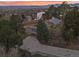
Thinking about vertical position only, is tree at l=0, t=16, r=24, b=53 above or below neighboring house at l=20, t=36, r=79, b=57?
Answer: above

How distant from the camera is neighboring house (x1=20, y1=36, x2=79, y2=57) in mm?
1699

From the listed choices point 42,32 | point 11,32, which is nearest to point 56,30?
point 42,32

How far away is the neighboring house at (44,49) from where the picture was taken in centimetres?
170

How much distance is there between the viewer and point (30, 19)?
1710 millimetres

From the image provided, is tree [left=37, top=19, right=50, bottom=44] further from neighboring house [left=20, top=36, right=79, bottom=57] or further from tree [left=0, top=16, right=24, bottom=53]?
tree [left=0, top=16, right=24, bottom=53]

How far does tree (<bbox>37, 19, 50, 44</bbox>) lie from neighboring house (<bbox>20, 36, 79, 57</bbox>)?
0.15 ft

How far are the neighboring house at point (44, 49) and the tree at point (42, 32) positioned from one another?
0.15ft

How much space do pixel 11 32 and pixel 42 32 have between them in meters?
0.33

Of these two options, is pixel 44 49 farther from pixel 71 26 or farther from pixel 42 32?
pixel 71 26

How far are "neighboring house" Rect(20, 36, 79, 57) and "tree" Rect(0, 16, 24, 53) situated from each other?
0.08m

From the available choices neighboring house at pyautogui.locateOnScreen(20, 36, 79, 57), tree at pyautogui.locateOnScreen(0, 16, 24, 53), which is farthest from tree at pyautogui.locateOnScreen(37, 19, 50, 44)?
tree at pyautogui.locateOnScreen(0, 16, 24, 53)

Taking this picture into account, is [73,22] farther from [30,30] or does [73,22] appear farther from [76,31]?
[30,30]

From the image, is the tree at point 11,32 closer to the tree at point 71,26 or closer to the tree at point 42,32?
the tree at point 42,32

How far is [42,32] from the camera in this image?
67.1 inches
